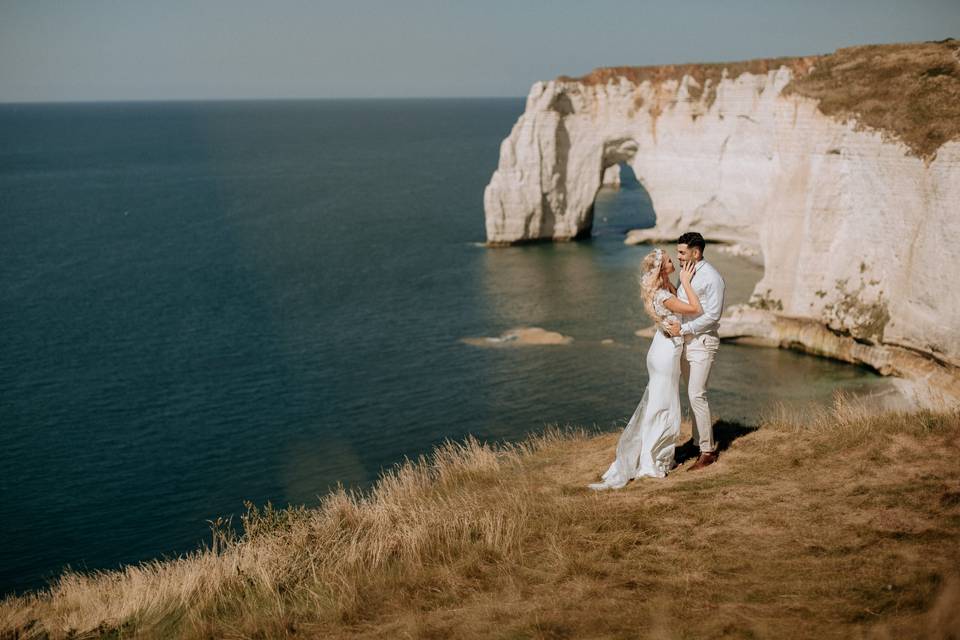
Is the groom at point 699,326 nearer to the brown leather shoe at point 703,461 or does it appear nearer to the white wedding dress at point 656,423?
the white wedding dress at point 656,423


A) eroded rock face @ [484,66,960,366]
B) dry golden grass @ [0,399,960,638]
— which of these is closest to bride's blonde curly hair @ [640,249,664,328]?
dry golden grass @ [0,399,960,638]

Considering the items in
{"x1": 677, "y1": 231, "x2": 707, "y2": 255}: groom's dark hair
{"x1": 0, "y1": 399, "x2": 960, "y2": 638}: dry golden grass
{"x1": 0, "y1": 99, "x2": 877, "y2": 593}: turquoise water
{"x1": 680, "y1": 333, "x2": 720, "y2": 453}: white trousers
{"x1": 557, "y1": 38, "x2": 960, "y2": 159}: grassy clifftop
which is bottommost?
{"x1": 0, "y1": 99, "x2": 877, "y2": 593}: turquoise water

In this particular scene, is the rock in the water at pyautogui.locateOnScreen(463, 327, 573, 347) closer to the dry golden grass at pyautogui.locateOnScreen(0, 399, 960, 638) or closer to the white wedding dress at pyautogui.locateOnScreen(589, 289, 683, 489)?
the dry golden grass at pyautogui.locateOnScreen(0, 399, 960, 638)

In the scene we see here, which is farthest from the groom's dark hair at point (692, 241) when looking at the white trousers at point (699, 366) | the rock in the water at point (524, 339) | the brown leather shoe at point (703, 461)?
the rock in the water at point (524, 339)

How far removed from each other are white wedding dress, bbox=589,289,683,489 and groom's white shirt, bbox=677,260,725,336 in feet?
0.85

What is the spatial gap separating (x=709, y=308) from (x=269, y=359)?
23978mm

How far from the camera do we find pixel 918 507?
848 cm

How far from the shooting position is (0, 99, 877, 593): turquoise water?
21078 mm

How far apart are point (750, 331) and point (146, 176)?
77334mm

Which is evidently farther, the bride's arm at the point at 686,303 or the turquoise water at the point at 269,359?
the turquoise water at the point at 269,359

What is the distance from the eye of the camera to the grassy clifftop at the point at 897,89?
25.0m

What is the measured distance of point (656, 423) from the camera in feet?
34.0

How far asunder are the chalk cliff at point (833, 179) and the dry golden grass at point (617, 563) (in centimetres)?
1608

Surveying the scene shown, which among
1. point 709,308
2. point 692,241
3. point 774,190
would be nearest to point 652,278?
point 692,241
